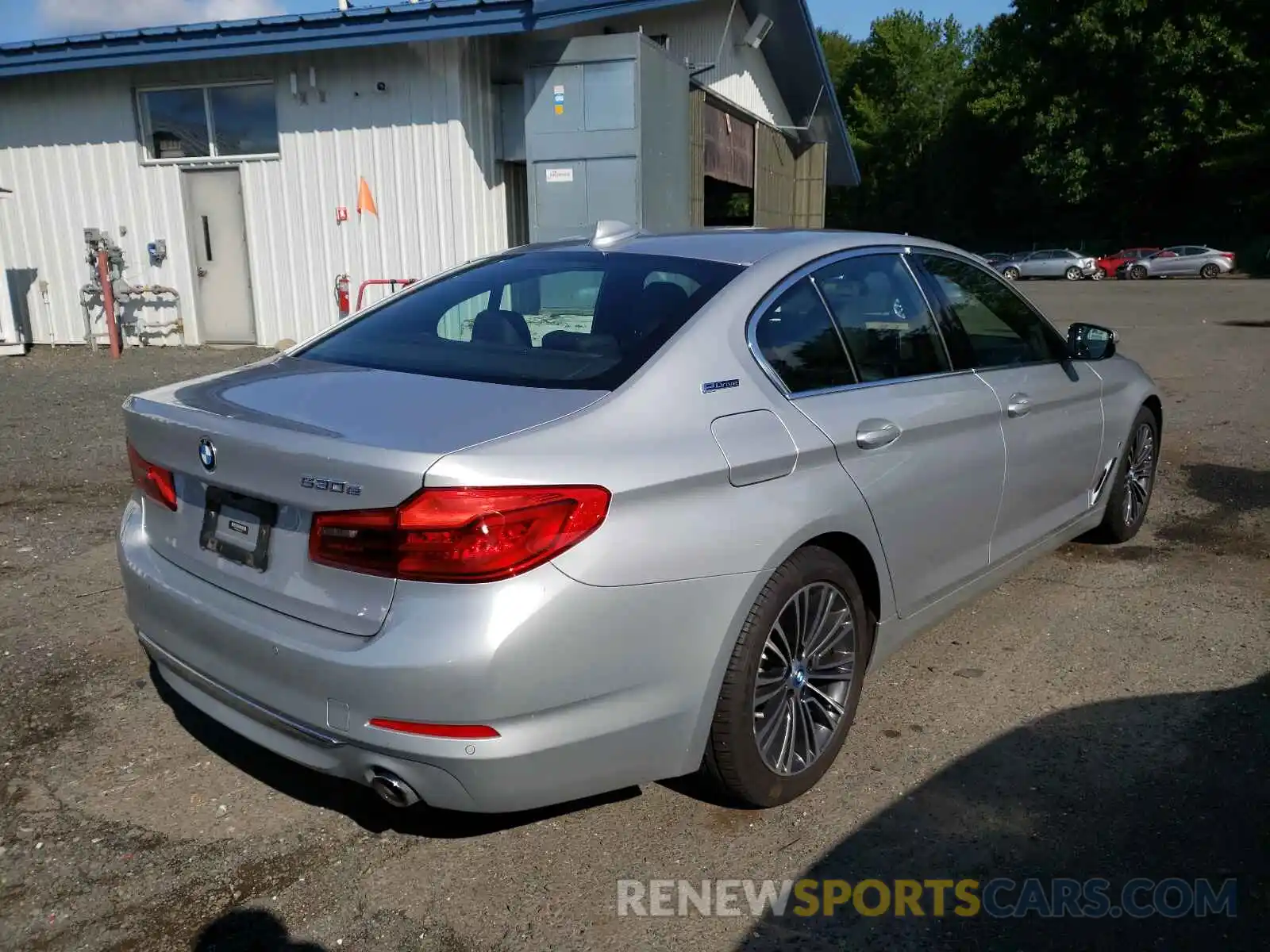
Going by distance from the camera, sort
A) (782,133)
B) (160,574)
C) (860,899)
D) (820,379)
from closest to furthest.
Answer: (860,899) → (160,574) → (820,379) → (782,133)

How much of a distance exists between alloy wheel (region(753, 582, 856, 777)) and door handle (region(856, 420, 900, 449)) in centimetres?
45

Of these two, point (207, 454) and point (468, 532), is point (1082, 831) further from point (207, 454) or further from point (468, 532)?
point (207, 454)

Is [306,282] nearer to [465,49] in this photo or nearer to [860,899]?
[465,49]

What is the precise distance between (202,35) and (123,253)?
128 inches

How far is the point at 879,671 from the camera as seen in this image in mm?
3861

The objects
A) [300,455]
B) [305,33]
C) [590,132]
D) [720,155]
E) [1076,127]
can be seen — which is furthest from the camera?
[1076,127]

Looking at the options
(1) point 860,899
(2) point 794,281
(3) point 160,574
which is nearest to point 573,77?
(2) point 794,281

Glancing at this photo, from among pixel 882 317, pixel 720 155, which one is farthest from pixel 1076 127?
pixel 882 317

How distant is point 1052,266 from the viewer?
4334 cm

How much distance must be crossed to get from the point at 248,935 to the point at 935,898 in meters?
1.70

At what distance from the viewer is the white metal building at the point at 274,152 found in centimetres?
1116

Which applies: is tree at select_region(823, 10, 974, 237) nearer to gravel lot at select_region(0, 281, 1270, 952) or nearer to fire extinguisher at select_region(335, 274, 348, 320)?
fire extinguisher at select_region(335, 274, 348, 320)

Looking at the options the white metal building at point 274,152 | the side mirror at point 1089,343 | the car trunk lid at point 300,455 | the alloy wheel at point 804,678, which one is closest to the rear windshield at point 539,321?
the car trunk lid at point 300,455

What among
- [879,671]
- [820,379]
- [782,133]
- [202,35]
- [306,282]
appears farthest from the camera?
[782,133]
